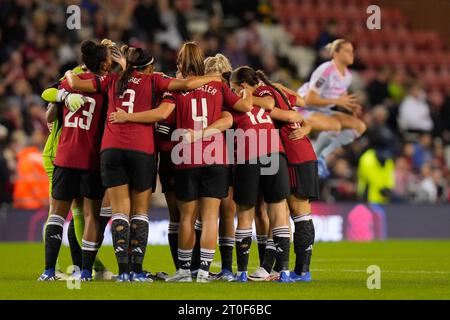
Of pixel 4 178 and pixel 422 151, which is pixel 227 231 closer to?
pixel 4 178

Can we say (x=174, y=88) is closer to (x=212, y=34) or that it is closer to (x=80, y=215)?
(x=80, y=215)

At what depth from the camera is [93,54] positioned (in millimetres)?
10438

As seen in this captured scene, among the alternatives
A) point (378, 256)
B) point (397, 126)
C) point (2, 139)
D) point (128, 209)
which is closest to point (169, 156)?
point (128, 209)

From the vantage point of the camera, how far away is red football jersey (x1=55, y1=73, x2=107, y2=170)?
34.2 feet

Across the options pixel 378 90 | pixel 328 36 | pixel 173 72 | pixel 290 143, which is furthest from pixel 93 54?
pixel 378 90

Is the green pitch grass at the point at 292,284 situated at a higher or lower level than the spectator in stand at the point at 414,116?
lower

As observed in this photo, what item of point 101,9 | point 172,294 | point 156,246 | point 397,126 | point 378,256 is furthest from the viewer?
point 397,126

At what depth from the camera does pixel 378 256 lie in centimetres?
1532

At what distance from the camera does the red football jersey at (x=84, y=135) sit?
10.4 meters

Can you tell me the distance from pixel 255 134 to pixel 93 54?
1.79 m

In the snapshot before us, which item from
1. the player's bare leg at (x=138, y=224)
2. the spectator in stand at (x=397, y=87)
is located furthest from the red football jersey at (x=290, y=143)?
the spectator in stand at (x=397, y=87)

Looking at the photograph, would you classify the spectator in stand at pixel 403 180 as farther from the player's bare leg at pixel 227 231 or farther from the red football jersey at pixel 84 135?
the red football jersey at pixel 84 135

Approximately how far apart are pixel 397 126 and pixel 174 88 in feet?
48.2

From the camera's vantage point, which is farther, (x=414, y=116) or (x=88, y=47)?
(x=414, y=116)
